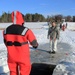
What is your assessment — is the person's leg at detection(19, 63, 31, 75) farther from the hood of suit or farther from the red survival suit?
the hood of suit

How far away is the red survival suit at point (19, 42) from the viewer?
5227mm

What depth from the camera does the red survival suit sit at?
5227 mm

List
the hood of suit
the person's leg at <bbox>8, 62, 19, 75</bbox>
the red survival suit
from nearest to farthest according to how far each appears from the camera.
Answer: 1. the red survival suit
2. the hood of suit
3. the person's leg at <bbox>8, 62, 19, 75</bbox>

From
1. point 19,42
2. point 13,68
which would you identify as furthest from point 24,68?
point 19,42

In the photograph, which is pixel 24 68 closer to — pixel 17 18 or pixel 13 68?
pixel 13 68

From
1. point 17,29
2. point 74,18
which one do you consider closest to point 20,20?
point 17,29

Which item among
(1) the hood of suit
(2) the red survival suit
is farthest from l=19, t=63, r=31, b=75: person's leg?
(1) the hood of suit

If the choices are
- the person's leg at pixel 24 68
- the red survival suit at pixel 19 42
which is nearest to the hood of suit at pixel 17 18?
the red survival suit at pixel 19 42

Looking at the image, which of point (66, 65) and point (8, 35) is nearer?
point (8, 35)

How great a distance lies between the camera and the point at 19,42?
5.25m

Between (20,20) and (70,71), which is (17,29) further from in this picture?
(70,71)

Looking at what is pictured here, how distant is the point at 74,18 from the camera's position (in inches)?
4934

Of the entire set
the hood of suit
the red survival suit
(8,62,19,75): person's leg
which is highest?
the hood of suit

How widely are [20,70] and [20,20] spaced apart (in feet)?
3.76
